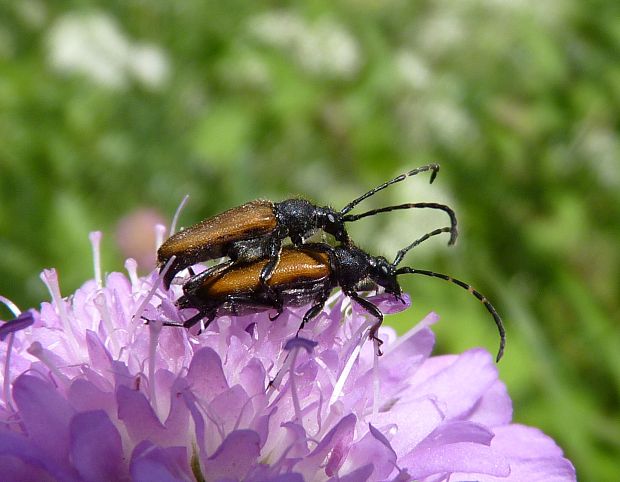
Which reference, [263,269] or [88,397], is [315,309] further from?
[88,397]

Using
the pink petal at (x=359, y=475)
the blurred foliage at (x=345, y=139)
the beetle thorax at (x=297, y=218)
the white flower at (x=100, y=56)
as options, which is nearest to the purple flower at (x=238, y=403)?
the pink petal at (x=359, y=475)

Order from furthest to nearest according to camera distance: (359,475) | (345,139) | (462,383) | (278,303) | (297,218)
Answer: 1. (345,139)
2. (297,218)
3. (462,383)
4. (278,303)
5. (359,475)

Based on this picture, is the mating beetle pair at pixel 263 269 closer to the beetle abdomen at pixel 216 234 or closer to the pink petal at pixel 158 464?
the beetle abdomen at pixel 216 234

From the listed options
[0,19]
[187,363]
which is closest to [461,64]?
[0,19]

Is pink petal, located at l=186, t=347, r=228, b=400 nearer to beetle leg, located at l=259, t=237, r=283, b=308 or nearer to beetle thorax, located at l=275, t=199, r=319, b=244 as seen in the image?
beetle leg, located at l=259, t=237, r=283, b=308

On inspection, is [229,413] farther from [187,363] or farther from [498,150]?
[498,150]

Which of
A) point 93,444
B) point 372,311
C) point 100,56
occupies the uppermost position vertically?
point 100,56

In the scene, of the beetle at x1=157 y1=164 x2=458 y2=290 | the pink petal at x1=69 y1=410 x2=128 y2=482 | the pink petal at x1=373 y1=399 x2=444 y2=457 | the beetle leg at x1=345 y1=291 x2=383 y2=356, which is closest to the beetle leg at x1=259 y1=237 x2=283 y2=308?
the beetle at x1=157 y1=164 x2=458 y2=290

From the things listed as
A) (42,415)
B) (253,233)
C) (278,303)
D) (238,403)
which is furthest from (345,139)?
(42,415)
